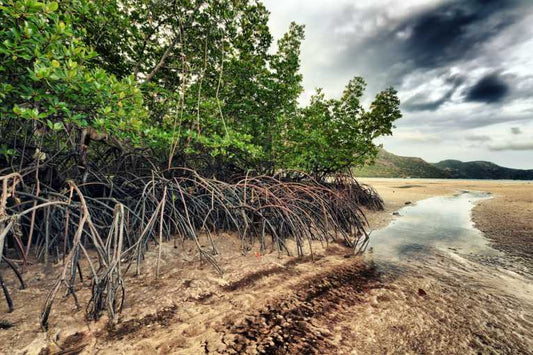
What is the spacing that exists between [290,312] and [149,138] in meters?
4.01

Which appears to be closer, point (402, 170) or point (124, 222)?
point (124, 222)

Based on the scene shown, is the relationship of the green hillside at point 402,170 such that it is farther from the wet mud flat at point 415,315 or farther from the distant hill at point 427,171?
the wet mud flat at point 415,315

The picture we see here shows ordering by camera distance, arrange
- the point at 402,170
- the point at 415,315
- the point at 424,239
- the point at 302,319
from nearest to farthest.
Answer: the point at 302,319 → the point at 415,315 → the point at 424,239 → the point at 402,170

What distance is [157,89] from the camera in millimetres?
4461

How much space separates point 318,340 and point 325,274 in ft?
3.97

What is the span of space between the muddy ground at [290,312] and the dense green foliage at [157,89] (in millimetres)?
1925

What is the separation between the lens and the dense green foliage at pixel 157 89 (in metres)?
2.26

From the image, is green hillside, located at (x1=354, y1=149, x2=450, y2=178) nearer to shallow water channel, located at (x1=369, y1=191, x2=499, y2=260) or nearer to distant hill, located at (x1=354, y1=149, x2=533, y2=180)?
distant hill, located at (x1=354, y1=149, x2=533, y2=180)

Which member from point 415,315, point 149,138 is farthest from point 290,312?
point 149,138

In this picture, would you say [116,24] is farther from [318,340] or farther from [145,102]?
[318,340]

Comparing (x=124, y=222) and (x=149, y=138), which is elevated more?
(x=149, y=138)

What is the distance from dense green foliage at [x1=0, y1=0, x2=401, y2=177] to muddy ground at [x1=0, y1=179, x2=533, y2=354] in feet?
6.32

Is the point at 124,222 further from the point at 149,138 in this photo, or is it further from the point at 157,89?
the point at 157,89

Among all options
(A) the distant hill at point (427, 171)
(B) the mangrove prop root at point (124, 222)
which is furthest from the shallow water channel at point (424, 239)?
(A) the distant hill at point (427, 171)
